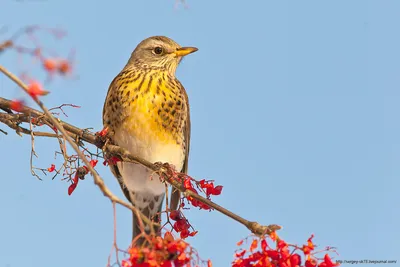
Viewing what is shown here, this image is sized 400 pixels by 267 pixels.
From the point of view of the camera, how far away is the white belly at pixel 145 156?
591cm

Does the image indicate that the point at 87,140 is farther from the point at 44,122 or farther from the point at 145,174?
the point at 145,174

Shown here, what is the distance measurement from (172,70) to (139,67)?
1.11 feet

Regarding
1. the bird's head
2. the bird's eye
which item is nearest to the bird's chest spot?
the bird's head

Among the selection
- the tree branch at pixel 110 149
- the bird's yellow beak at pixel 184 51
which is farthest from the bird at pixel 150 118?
the tree branch at pixel 110 149

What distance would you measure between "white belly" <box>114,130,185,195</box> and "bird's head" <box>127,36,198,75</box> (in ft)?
3.07

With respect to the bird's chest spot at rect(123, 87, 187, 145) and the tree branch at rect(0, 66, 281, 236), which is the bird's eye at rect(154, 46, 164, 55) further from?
the tree branch at rect(0, 66, 281, 236)

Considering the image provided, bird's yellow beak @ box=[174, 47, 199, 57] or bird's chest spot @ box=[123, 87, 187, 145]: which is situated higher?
bird's yellow beak @ box=[174, 47, 199, 57]

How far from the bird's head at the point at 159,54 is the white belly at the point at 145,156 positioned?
3.07ft

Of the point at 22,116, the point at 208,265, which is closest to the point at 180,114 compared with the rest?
the point at 22,116

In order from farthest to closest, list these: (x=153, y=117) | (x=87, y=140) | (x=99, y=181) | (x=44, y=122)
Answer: (x=153, y=117)
(x=87, y=140)
(x=44, y=122)
(x=99, y=181)

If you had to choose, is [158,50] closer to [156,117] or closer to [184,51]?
[184,51]

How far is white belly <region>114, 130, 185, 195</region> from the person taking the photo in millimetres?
5910

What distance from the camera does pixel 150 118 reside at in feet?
19.1

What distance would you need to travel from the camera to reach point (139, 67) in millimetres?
6555
